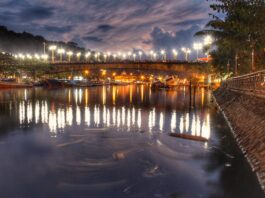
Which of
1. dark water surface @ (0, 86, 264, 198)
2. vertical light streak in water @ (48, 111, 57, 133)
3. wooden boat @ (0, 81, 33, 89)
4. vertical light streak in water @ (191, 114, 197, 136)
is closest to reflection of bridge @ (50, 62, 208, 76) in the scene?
wooden boat @ (0, 81, 33, 89)

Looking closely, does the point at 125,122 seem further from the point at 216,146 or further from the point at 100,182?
the point at 100,182

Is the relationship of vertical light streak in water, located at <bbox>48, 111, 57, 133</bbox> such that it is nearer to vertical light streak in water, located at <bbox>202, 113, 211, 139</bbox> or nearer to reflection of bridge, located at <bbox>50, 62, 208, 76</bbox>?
vertical light streak in water, located at <bbox>202, 113, 211, 139</bbox>

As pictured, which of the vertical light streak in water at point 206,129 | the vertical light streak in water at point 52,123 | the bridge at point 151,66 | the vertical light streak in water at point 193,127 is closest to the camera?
the vertical light streak in water at point 206,129

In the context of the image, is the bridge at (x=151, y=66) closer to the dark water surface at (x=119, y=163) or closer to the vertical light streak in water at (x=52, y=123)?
the vertical light streak in water at (x=52, y=123)

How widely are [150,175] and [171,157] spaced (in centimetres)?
322

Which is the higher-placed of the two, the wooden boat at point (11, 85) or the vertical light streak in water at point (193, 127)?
the wooden boat at point (11, 85)

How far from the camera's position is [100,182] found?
13.2 metres

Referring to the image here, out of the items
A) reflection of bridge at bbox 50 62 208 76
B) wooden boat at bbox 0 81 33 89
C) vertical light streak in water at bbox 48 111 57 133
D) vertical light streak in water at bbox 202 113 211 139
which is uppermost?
reflection of bridge at bbox 50 62 208 76

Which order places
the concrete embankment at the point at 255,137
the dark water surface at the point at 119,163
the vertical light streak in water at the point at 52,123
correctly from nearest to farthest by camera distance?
the dark water surface at the point at 119,163, the concrete embankment at the point at 255,137, the vertical light streak in water at the point at 52,123

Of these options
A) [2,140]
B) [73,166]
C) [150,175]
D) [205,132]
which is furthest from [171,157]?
[2,140]

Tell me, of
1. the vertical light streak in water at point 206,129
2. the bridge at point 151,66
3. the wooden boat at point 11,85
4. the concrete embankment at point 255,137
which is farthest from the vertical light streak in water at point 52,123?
the bridge at point 151,66

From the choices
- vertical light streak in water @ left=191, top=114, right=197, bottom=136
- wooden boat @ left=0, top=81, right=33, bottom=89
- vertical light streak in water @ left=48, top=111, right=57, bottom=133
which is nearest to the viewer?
vertical light streak in water @ left=191, top=114, right=197, bottom=136

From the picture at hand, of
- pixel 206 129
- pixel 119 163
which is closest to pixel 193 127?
pixel 206 129

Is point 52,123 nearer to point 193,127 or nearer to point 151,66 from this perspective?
point 193,127
